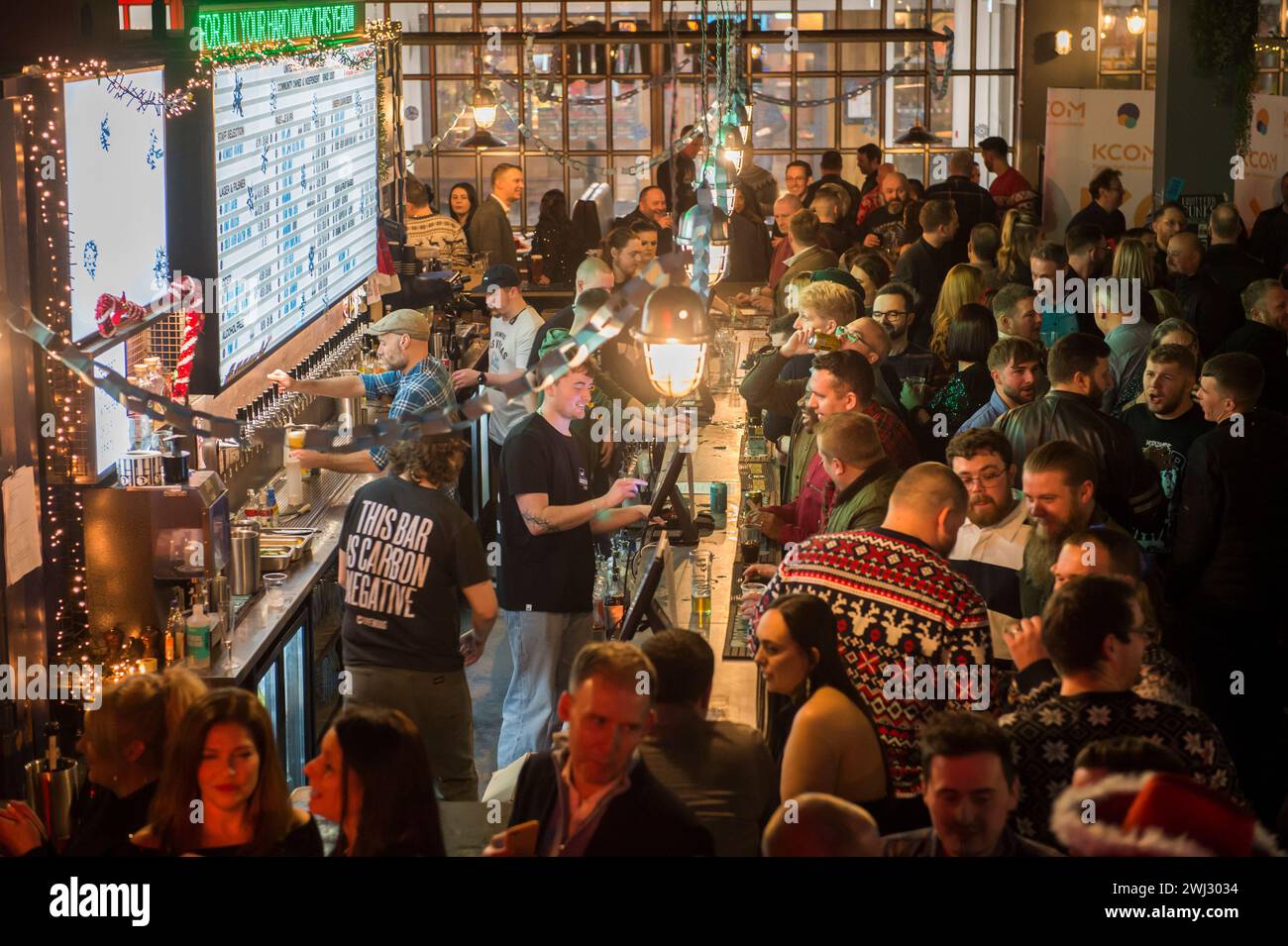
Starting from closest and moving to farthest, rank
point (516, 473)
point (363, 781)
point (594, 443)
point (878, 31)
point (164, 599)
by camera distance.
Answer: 1. point (363, 781)
2. point (164, 599)
3. point (516, 473)
4. point (594, 443)
5. point (878, 31)

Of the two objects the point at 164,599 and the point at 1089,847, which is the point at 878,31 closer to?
the point at 164,599

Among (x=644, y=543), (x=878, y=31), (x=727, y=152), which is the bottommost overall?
(x=644, y=543)

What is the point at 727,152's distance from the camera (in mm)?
9727

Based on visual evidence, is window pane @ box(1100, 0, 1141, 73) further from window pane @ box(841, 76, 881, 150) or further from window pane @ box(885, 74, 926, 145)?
window pane @ box(841, 76, 881, 150)

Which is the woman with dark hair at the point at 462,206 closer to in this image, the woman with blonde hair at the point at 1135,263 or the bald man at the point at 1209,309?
the bald man at the point at 1209,309

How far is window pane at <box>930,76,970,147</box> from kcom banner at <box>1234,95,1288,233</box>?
123 inches

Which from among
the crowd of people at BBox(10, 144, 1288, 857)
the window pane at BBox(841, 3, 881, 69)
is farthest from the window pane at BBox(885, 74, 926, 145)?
the crowd of people at BBox(10, 144, 1288, 857)

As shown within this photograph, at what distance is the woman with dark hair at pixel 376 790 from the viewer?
3.17 meters

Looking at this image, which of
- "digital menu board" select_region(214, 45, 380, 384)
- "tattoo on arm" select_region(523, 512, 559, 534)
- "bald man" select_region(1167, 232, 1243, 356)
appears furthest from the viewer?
"bald man" select_region(1167, 232, 1243, 356)

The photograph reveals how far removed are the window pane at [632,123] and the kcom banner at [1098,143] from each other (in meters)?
3.83

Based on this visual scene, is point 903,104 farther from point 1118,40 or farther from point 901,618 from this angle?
point 901,618

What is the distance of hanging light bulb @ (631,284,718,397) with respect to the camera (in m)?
4.39
